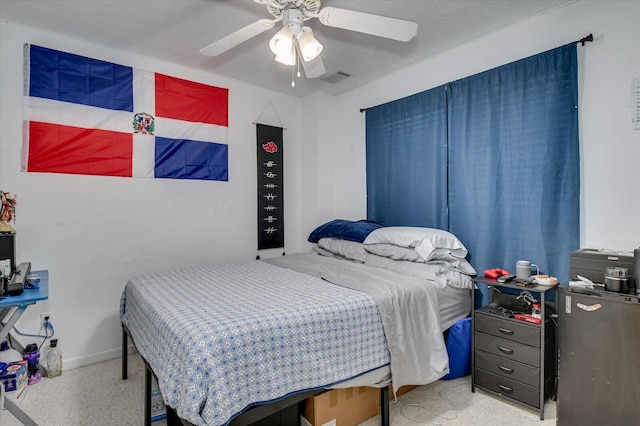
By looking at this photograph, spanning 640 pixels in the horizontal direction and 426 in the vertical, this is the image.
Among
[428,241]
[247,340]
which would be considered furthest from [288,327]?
[428,241]

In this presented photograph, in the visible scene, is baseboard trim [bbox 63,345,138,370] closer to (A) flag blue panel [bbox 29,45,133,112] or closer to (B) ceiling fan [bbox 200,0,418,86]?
(A) flag blue panel [bbox 29,45,133,112]

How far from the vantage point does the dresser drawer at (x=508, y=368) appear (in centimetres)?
209

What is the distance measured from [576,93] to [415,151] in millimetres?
1290

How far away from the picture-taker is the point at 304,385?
5.08 feet

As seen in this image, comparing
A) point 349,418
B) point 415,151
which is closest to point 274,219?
point 415,151

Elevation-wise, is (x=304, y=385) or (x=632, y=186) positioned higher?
(x=632, y=186)

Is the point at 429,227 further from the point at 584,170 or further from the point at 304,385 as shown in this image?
the point at 304,385

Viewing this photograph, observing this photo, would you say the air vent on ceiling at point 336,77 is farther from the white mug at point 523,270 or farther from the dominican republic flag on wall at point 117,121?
the white mug at point 523,270

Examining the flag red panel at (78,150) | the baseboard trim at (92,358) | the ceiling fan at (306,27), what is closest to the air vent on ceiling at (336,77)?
the ceiling fan at (306,27)

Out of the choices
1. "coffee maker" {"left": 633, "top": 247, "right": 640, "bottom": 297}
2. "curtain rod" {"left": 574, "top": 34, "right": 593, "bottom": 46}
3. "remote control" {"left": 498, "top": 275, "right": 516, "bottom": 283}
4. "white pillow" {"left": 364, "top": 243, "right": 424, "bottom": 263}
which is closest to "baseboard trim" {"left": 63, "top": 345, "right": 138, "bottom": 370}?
"white pillow" {"left": 364, "top": 243, "right": 424, "bottom": 263}

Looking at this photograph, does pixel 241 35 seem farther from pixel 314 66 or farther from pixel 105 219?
pixel 105 219

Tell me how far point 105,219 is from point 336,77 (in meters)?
2.65

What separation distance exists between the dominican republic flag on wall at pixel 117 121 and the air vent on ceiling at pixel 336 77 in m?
1.11

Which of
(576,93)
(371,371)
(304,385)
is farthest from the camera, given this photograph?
(576,93)
